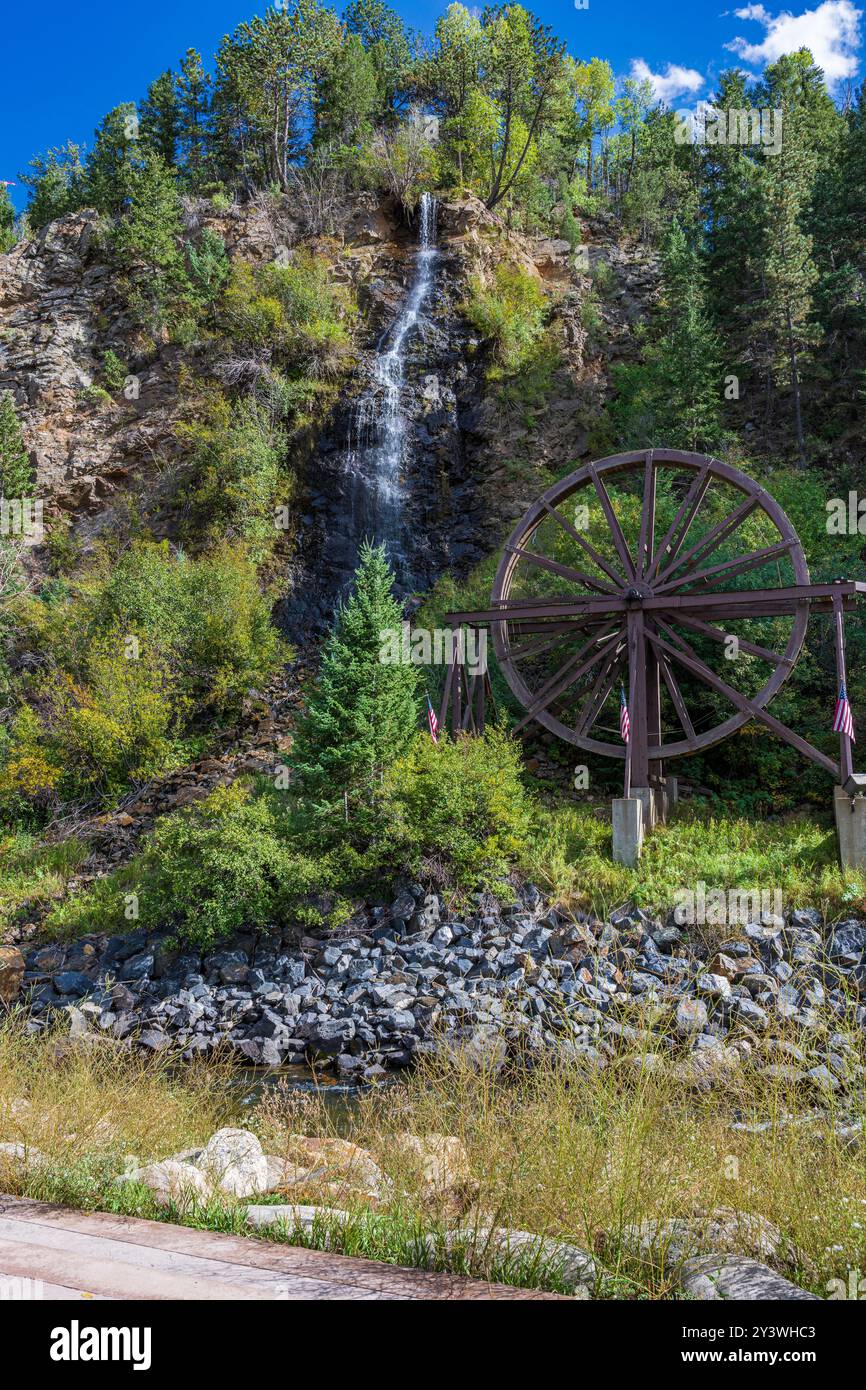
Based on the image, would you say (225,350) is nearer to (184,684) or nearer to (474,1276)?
(184,684)

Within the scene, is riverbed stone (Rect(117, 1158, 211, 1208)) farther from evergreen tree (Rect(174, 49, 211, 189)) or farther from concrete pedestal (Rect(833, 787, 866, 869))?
evergreen tree (Rect(174, 49, 211, 189))

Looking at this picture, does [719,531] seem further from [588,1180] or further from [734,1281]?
[734,1281]

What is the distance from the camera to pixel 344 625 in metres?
16.2

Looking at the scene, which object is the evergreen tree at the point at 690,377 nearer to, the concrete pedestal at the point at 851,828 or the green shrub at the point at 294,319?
the green shrub at the point at 294,319

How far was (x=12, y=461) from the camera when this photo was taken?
28.4m

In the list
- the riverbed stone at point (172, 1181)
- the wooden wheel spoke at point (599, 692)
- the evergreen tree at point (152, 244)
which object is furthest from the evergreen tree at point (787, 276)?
the riverbed stone at point (172, 1181)

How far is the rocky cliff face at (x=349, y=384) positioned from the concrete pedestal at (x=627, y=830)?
13159 millimetres

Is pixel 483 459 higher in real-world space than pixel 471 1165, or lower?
higher

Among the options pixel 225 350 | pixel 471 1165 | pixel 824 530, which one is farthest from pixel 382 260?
pixel 471 1165

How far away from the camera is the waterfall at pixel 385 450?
87.7 ft

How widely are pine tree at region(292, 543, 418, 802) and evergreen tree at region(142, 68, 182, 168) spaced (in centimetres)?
3800

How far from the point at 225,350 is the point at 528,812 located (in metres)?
22.8

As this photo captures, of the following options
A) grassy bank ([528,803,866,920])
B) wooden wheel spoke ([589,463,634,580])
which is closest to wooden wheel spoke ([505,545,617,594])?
wooden wheel spoke ([589,463,634,580])

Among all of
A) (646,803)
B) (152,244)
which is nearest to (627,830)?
(646,803)
